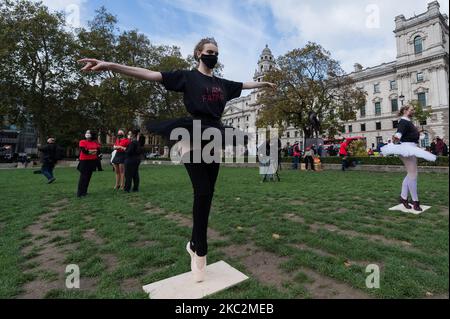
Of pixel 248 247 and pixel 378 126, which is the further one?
pixel 378 126

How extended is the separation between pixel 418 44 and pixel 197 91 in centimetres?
6590

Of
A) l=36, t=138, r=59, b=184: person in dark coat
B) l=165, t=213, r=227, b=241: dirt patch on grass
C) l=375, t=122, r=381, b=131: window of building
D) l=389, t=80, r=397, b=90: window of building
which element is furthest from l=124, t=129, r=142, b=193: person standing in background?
l=389, t=80, r=397, b=90: window of building

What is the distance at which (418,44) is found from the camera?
169ft

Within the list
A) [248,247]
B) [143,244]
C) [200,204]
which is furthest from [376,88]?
[200,204]

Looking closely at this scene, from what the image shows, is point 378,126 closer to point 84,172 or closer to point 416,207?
point 416,207

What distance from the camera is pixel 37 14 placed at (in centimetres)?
2681

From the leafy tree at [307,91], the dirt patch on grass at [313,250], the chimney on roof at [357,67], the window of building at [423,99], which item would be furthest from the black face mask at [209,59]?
the chimney on roof at [357,67]

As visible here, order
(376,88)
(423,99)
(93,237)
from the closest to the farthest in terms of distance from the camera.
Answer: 1. (93,237)
2. (423,99)
3. (376,88)

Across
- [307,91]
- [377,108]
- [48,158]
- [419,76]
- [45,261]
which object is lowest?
[45,261]

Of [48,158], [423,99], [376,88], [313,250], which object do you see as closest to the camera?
[313,250]

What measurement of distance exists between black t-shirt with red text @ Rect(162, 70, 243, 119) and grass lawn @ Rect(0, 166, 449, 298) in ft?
5.57

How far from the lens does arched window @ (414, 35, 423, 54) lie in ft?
167

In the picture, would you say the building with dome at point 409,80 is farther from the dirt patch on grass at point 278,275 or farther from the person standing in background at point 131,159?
the dirt patch on grass at point 278,275

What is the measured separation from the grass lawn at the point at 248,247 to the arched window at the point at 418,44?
198 feet
